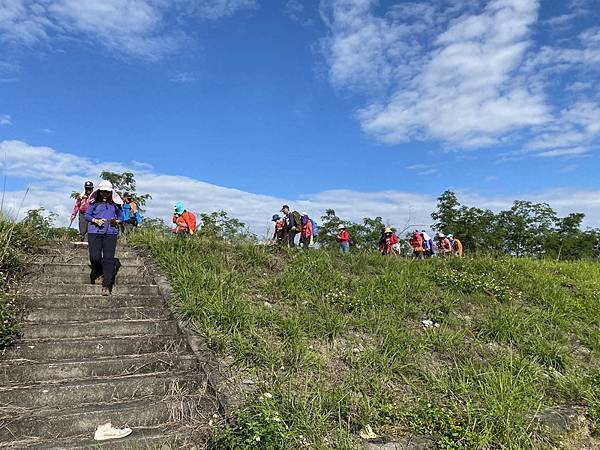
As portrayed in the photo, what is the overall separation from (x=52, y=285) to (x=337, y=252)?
5.27 metres

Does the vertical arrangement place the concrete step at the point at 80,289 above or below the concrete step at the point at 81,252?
below

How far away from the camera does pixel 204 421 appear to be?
3.92 meters

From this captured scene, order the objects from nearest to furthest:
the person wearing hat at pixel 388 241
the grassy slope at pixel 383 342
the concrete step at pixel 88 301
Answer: the grassy slope at pixel 383 342 < the concrete step at pixel 88 301 < the person wearing hat at pixel 388 241

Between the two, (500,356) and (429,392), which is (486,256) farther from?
(429,392)

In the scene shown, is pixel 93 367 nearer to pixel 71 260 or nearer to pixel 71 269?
pixel 71 269

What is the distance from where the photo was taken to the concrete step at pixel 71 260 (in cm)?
691

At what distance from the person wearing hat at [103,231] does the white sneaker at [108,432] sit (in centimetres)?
282

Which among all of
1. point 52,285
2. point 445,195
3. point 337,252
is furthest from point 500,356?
point 445,195

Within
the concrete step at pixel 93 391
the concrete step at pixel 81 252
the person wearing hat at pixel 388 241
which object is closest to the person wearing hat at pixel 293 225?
the person wearing hat at pixel 388 241

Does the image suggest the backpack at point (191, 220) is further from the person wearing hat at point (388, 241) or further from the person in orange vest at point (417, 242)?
the person in orange vest at point (417, 242)

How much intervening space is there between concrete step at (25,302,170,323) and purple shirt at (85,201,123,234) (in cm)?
116

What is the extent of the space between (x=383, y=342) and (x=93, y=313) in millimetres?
3768

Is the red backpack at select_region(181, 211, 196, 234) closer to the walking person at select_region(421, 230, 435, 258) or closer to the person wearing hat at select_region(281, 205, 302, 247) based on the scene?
the person wearing hat at select_region(281, 205, 302, 247)

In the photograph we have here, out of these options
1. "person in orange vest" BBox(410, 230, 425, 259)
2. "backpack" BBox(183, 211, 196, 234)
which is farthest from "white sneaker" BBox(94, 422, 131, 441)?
"person in orange vest" BBox(410, 230, 425, 259)
